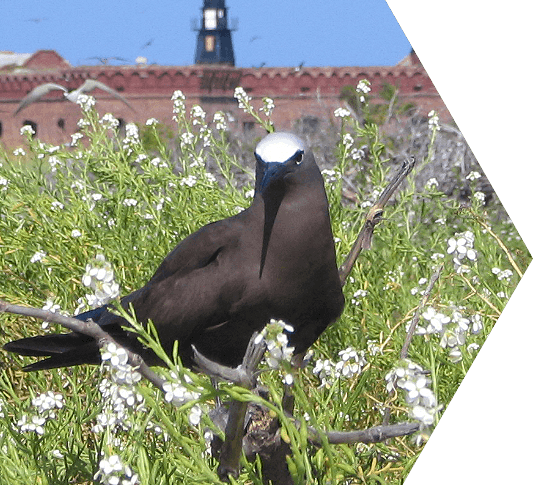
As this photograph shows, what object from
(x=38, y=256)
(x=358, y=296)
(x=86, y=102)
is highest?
(x=86, y=102)

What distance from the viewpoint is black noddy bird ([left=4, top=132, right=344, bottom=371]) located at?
2113mm

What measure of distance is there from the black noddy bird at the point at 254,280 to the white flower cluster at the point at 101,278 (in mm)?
636

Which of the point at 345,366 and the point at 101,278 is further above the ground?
the point at 101,278

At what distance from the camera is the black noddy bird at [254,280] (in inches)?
83.2

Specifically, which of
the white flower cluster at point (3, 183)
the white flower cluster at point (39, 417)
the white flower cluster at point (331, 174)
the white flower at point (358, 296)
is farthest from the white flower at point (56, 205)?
the white flower cluster at point (39, 417)

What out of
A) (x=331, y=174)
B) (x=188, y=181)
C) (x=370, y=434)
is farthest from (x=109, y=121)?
(x=370, y=434)

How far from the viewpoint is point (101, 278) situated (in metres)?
1.49

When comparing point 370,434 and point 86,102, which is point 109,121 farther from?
point 370,434

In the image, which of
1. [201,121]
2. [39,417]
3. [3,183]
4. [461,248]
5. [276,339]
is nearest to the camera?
[276,339]

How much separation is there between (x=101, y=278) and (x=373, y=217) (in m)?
1.02

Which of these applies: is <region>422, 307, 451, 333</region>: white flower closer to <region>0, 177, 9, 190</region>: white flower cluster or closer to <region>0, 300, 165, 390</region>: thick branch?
<region>0, 300, 165, 390</region>: thick branch

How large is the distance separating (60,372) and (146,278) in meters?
0.53

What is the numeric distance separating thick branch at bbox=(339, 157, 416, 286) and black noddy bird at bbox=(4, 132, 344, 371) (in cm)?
16

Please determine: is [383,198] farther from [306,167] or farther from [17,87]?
[17,87]
